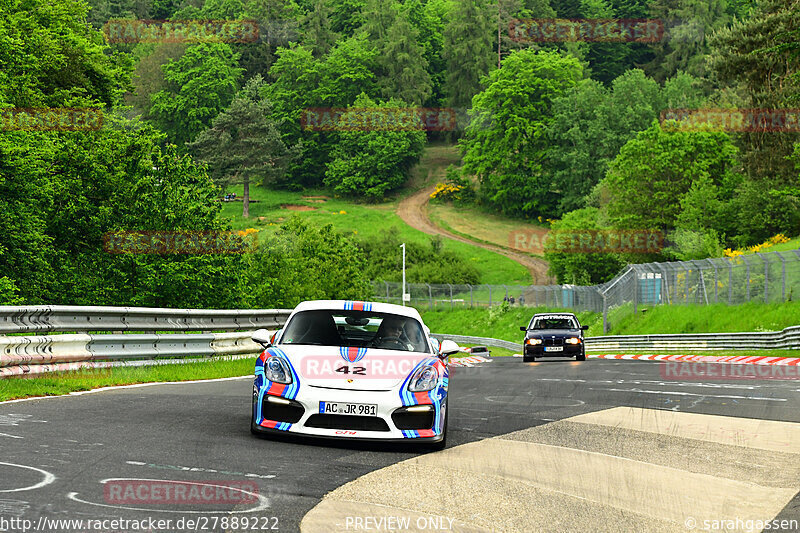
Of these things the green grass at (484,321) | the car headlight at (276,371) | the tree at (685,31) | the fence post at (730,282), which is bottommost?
the green grass at (484,321)

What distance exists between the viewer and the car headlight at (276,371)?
9.54 m

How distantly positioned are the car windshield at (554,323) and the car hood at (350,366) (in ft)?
71.3

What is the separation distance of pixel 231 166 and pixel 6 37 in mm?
95670

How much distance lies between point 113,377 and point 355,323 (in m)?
5.55

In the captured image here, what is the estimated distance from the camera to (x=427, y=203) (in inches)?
5123

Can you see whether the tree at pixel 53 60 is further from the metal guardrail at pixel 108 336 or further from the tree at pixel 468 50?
the tree at pixel 468 50

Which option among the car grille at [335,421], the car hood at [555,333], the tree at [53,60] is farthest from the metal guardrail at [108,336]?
the tree at [53,60]

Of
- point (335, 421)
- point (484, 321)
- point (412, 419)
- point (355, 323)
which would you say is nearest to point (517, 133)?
point (484, 321)

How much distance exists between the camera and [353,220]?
120 meters

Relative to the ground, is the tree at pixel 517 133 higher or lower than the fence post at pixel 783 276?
higher

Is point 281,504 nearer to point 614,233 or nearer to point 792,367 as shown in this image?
point 792,367

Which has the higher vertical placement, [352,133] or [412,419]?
[352,133]

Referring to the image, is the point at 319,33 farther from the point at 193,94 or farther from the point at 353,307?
the point at 353,307

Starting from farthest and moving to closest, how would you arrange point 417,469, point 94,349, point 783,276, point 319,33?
1. point 319,33
2. point 783,276
3. point 94,349
4. point 417,469
